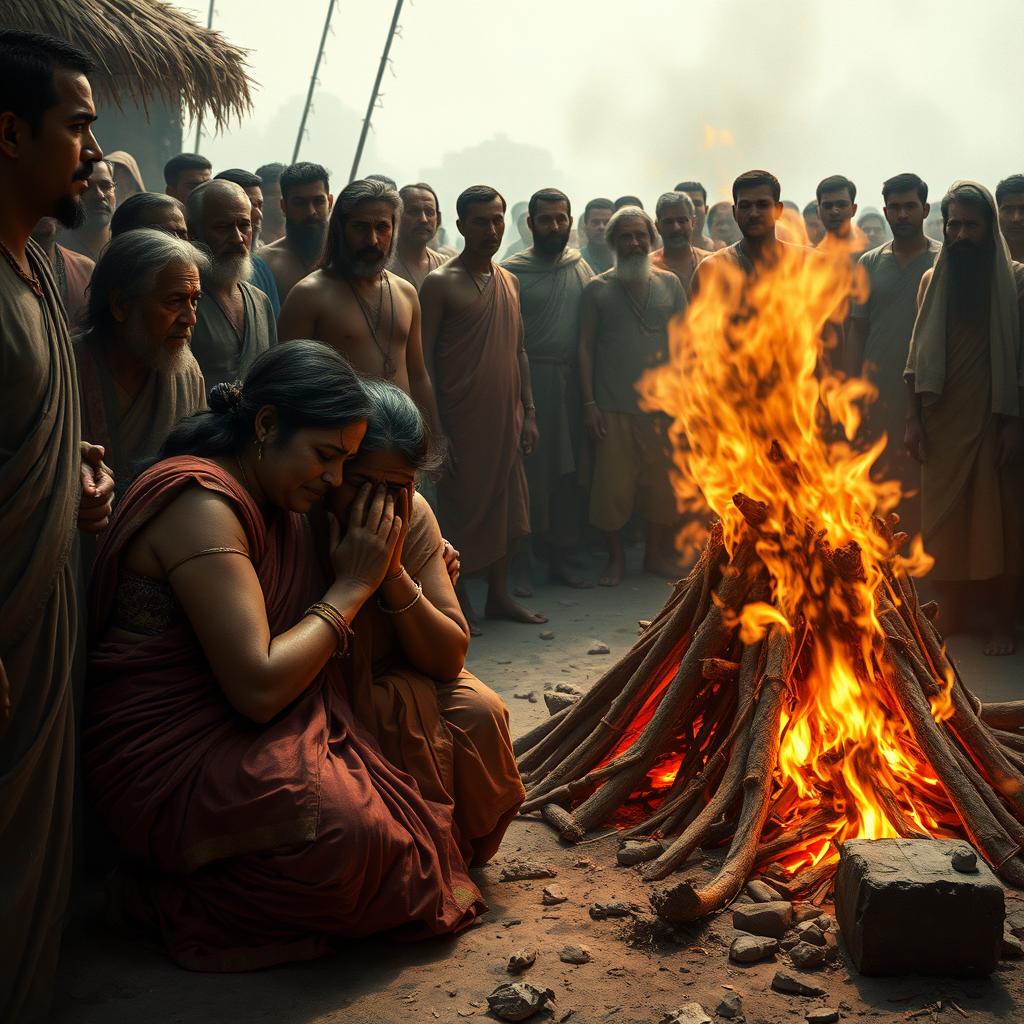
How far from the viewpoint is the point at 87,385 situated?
14.2 feet

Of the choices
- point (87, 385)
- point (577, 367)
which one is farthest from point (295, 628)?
point (577, 367)

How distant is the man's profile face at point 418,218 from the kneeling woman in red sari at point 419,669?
5046 millimetres

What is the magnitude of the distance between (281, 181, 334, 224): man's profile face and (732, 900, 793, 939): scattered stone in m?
5.07

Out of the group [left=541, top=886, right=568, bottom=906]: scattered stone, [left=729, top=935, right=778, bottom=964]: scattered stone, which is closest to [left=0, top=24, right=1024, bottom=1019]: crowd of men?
[left=541, top=886, right=568, bottom=906]: scattered stone

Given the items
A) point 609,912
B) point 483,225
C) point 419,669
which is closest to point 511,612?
point 483,225

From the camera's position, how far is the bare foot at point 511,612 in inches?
312

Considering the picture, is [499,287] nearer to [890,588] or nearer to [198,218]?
[198,218]

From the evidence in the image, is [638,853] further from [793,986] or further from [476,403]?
[476,403]

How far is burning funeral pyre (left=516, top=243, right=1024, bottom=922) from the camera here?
416cm

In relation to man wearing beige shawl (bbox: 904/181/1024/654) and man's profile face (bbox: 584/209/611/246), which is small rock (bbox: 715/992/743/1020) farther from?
man's profile face (bbox: 584/209/611/246)

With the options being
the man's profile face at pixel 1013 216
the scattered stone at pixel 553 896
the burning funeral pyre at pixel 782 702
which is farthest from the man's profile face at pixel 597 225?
the scattered stone at pixel 553 896

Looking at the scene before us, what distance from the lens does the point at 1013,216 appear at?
8.01 m

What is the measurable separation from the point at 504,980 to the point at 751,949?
697 mm

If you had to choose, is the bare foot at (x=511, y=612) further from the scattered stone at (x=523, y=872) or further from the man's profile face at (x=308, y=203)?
the scattered stone at (x=523, y=872)
